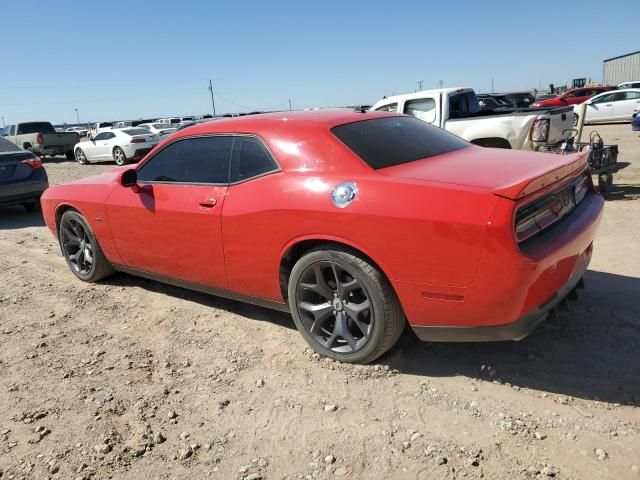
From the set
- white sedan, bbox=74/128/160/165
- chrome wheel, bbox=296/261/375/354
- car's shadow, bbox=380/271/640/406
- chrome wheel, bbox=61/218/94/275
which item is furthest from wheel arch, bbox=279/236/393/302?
white sedan, bbox=74/128/160/165

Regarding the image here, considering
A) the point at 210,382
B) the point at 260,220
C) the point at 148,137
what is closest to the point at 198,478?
the point at 210,382

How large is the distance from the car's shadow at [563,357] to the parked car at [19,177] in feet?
26.5

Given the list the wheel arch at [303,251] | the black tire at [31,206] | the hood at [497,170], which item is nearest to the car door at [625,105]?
the hood at [497,170]

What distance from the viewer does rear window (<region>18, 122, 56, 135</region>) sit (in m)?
22.9

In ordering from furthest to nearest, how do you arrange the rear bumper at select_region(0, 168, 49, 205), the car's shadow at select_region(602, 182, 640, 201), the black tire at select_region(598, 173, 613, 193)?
the rear bumper at select_region(0, 168, 49, 205) < the black tire at select_region(598, 173, 613, 193) < the car's shadow at select_region(602, 182, 640, 201)

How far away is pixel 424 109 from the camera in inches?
366

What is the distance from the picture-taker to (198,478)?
237 cm

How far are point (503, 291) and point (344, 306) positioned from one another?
0.98 meters

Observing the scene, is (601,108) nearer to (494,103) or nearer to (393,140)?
(494,103)

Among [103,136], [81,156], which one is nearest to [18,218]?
[103,136]

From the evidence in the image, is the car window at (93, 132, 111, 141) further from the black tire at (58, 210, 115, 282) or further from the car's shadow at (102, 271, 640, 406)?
the car's shadow at (102, 271, 640, 406)

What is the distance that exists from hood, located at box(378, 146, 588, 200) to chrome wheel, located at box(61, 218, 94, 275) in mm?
3368

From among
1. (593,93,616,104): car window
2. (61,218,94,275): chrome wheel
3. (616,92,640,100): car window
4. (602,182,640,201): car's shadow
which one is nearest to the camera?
(61,218,94,275): chrome wheel

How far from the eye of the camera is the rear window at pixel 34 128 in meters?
22.9
